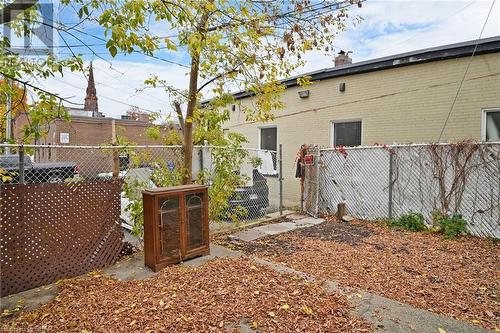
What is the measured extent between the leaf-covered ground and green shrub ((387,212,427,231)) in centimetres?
32

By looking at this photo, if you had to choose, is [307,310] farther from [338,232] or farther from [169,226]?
[338,232]

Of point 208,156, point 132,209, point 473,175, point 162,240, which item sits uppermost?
point 208,156

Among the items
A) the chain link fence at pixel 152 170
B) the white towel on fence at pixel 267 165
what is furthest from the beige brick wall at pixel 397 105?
the chain link fence at pixel 152 170

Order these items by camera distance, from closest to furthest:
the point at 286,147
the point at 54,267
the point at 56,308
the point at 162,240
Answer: the point at 56,308, the point at 54,267, the point at 162,240, the point at 286,147

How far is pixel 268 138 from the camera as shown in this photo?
1112 centimetres

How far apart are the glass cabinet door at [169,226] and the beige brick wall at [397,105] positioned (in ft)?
18.7

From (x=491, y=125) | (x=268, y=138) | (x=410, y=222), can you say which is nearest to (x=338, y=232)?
(x=410, y=222)

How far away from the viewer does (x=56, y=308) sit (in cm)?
320

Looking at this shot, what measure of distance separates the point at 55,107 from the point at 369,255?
15.2 feet

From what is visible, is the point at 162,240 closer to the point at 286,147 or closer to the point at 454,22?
the point at 286,147

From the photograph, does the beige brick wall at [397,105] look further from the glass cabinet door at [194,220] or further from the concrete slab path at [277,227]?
the glass cabinet door at [194,220]

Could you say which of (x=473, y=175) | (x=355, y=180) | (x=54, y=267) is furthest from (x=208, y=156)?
(x=473, y=175)

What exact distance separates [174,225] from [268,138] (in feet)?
23.5

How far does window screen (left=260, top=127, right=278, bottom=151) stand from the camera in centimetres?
1089
